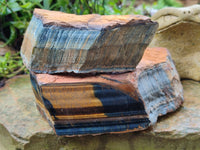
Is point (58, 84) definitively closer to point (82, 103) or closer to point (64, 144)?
point (82, 103)

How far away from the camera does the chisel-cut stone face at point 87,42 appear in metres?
1.19

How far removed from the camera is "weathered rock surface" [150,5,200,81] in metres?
1.78

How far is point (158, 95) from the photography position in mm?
1458

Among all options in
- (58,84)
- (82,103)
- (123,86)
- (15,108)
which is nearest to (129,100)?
(123,86)

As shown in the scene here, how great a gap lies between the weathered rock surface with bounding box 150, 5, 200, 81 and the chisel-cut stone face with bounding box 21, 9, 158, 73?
2.06 ft

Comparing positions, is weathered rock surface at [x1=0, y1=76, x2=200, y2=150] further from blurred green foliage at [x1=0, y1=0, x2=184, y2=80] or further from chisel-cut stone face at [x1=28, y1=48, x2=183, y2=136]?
blurred green foliage at [x1=0, y1=0, x2=184, y2=80]

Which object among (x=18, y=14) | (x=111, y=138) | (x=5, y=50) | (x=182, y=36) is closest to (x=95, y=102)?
(x=111, y=138)

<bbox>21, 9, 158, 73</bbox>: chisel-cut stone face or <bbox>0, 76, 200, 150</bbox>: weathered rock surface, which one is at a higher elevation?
<bbox>21, 9, 158, 73</bbox>: chisel-cut stone face

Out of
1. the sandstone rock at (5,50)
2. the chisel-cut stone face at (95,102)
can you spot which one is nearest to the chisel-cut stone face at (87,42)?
the chisel-cut stone face at (95,102)

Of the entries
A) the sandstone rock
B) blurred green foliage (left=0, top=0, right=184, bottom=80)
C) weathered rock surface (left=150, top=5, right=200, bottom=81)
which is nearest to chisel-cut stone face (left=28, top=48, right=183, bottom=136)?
weathered rock surface (left=150, top=5, right=200, bottom=81)

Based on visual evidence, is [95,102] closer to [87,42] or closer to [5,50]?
[87,42]

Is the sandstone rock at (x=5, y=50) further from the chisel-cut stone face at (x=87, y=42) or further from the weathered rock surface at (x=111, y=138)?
the chisel-cut stone face at (x=87, y=42)

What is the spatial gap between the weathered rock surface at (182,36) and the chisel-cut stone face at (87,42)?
0.63 meters

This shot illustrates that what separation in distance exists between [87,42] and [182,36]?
1.00m
